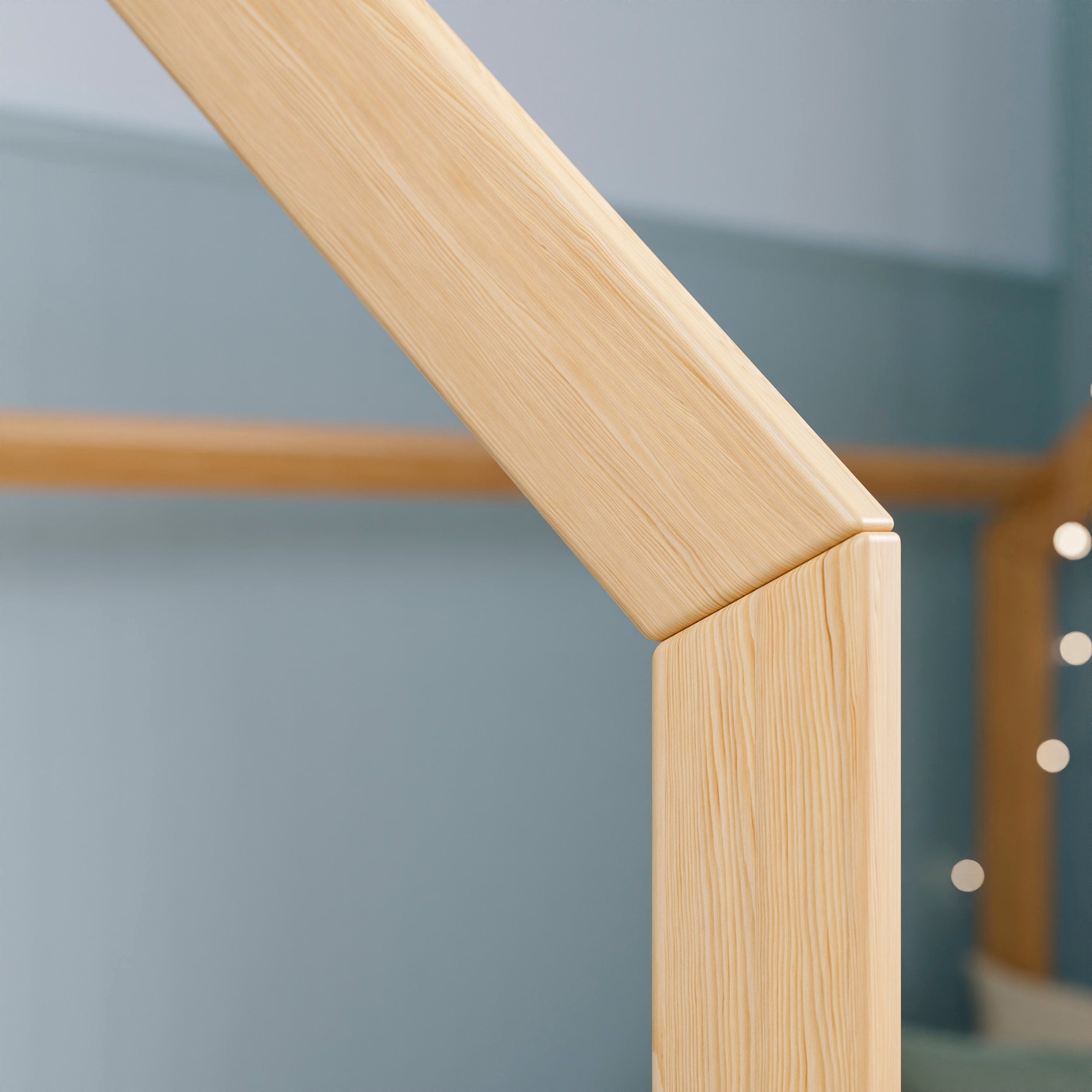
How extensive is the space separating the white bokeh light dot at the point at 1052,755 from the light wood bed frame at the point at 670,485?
0.45 m

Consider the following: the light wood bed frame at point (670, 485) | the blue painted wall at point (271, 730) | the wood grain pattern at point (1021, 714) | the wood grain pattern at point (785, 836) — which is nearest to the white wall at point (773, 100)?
Answer: the blue painted wall at point (271, 730)

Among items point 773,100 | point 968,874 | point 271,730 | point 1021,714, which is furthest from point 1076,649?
point 271,730

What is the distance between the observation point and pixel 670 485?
217 mm

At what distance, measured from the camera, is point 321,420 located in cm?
51

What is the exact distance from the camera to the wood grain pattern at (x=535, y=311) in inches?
8.3

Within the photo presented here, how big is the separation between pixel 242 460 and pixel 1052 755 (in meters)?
0.55

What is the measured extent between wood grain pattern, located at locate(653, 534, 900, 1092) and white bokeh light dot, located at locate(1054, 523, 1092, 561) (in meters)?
0.45

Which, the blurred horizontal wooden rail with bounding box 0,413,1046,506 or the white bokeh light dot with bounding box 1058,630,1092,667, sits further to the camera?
the white bokeh light dot with bounding box 1058,630,1092,667

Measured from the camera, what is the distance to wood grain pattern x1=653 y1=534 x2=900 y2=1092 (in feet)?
0.64

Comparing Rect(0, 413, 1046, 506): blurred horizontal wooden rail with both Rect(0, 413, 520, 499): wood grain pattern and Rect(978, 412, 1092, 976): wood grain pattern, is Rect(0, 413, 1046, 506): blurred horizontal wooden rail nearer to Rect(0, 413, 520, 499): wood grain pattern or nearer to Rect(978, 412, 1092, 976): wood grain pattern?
Rect(0, 413, 520, 499): wood grain pattern

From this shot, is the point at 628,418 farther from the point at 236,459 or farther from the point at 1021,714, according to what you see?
the point at 1021,714

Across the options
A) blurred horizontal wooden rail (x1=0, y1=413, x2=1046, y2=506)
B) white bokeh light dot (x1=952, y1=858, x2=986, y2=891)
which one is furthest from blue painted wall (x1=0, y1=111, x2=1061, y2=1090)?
white bokeh light dot (x1=952, y1=858, x2=986, y2=891)

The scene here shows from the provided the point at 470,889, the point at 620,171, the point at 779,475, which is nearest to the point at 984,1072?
the point at 470,889

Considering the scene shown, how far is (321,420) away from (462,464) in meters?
0.09
